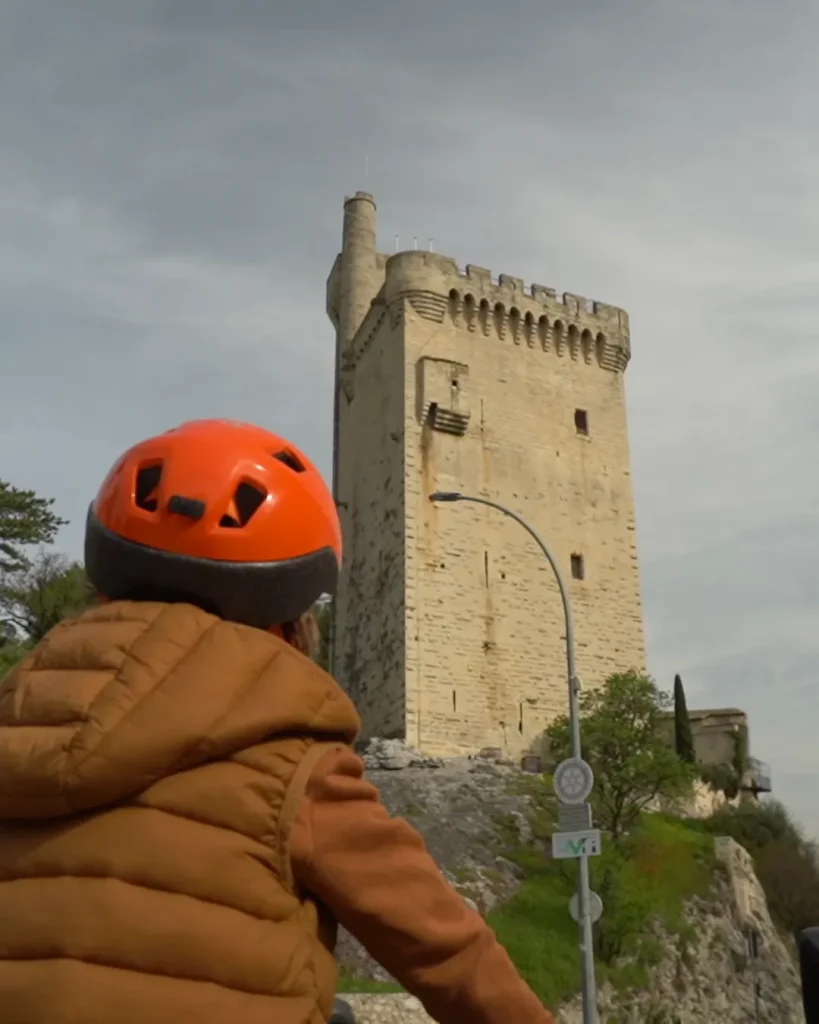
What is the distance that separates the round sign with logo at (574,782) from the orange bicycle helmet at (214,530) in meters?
10.1

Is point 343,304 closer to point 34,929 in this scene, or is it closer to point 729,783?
point 729,783

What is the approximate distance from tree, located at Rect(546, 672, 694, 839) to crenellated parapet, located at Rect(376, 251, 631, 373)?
41.1ft

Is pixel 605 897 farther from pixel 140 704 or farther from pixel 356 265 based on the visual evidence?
pixel 356 265

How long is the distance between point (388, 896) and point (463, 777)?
78.0 ft

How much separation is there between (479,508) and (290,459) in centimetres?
2793

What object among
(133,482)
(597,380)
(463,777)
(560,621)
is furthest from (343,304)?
(133,482)

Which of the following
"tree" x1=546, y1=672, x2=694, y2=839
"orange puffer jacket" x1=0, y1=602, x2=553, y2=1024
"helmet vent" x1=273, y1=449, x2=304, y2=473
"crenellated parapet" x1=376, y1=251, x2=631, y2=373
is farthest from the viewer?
"crenellated parapet" x1=376, y1=251, x2=631, y2=373

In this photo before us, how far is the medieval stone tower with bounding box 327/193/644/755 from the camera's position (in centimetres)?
2914

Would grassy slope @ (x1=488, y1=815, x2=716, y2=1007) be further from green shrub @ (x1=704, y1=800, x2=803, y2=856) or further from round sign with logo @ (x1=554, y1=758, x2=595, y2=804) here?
round sign with logo @ (x1=554, y1=758, x2=595, y2=804)

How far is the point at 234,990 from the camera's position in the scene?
2172mm

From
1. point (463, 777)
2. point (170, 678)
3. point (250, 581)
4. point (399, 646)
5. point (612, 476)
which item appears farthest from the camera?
point (612, 476)

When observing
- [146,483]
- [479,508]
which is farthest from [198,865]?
[479,508]

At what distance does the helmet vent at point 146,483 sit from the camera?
2.84 m

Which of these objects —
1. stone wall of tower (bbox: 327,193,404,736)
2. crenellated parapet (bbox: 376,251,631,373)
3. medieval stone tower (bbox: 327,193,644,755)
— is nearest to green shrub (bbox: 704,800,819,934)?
medieval stone tower (bbox: 327,193,644,755)
